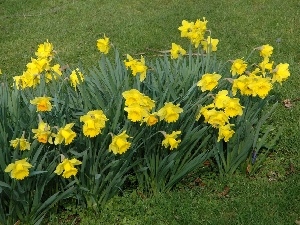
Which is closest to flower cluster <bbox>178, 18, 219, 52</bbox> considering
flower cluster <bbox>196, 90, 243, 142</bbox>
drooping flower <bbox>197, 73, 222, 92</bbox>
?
drooping flower <bbox>197, 73, 222, 92</bbox>

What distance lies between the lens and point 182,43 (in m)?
7.55

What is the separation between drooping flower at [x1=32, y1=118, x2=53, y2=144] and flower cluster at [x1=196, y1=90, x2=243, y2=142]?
1.06 metres

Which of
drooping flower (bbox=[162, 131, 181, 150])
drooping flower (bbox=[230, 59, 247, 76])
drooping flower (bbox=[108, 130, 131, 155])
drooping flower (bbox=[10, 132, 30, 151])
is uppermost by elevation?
drooping flower (bbox=[230, 59, 247, 76])

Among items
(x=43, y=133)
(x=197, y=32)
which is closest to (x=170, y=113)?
(x=43, y=133)

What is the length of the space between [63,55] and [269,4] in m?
3.82

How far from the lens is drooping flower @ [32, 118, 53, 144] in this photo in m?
3.06

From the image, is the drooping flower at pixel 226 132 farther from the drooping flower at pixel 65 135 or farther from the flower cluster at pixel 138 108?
the drooping flower at pixel 65 135

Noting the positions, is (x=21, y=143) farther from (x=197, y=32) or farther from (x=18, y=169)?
(x=197, y=32)

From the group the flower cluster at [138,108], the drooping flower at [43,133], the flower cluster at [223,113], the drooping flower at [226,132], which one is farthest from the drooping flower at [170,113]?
the drooping flower at [43,133]

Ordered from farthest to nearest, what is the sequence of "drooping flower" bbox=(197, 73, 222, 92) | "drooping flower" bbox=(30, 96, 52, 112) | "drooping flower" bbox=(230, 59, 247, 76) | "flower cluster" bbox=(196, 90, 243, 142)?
1. "drooping flower" bbox=(230, 59, 247, 76)
2. "drooping flower" bbox=(197, 73, 222, 92)
3. "flower cluster" bbox=(196, 90, 243, 142)
4. "drooping flower" bbox=(30, 96, 52, 112)

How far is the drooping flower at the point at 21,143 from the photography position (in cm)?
302

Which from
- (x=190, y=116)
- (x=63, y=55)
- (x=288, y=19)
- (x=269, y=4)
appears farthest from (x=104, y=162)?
(x=269, y=4)

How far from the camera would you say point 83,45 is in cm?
768

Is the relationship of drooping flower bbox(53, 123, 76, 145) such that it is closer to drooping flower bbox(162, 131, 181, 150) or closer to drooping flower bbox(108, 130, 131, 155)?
drooping flower bbox(108, 130, 131, 155)
